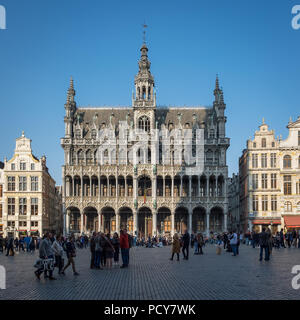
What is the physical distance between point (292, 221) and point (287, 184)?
19.1 feet

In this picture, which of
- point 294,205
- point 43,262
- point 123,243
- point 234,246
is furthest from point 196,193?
Result: point 43,262

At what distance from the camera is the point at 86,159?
83.1 meters

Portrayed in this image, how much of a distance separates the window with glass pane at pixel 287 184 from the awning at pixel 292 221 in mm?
3775

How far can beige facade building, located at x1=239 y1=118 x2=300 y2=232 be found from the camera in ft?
242

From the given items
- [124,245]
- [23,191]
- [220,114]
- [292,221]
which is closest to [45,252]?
[124,245]

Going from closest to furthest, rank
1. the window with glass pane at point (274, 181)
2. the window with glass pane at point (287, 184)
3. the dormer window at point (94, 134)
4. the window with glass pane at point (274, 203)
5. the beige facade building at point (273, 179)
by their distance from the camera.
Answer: the beige facade building at point (273, 179) < the window with glass pane at point (287, 184) < the window with glass pane at point (274, 181) < the window with glass pane at point (274, 203) < the dormer window at point (94, 134)

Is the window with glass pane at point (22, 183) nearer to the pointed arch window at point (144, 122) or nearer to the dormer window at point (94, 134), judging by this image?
the dormer window at point (94, 134)

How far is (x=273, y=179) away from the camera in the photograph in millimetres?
75125

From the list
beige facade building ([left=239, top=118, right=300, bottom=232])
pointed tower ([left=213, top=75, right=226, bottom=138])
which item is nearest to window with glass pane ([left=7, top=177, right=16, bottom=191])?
pointed tower ([left=213, top=75, right=226, bottom=138])

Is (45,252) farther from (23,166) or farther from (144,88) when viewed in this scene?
(144,88)

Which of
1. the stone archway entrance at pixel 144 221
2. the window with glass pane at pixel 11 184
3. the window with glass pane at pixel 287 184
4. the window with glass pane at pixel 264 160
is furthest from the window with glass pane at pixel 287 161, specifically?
the window with glass pane at pixel 11 184

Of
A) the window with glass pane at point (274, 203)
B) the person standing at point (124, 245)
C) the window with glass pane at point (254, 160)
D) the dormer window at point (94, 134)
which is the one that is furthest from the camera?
the dormer window at point (94, 134)

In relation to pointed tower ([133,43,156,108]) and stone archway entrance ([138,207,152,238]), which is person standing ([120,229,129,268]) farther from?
pointed tower ([133,43,156,108])

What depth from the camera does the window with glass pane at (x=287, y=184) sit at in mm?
74375
